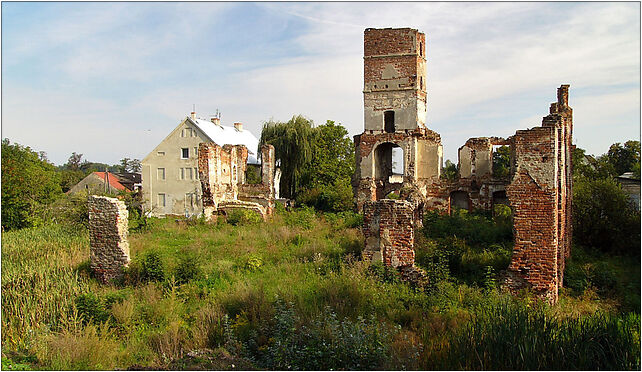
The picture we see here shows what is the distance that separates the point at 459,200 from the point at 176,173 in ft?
62.5

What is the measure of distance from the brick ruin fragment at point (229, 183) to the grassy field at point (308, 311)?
7.17 metres

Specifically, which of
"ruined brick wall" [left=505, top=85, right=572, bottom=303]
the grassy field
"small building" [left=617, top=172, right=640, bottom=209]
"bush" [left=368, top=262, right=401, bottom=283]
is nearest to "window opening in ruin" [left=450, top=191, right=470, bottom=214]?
the grassy field

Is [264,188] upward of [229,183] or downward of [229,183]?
downward

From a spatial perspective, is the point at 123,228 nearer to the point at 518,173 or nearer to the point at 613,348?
the point at 518,173

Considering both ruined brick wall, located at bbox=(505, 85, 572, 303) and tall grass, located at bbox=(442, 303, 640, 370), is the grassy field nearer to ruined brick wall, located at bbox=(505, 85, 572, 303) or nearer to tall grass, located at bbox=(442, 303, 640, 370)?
tall grass, located at bbox=(442, 303, 640, 370)

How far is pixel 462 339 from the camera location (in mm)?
5961

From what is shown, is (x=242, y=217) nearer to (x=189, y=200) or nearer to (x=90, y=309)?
(x=90, y=309)

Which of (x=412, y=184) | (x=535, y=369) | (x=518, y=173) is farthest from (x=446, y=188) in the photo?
(x=535, y=369)

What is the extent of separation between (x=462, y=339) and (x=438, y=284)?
11.1ft

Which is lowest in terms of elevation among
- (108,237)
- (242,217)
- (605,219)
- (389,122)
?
(242,217)

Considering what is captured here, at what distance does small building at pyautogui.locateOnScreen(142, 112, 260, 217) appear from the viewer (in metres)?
31.4

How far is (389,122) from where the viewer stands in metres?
22.2

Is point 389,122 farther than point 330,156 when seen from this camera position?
No

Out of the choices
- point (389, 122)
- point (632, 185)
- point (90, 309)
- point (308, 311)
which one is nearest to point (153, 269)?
point (90, 309)
